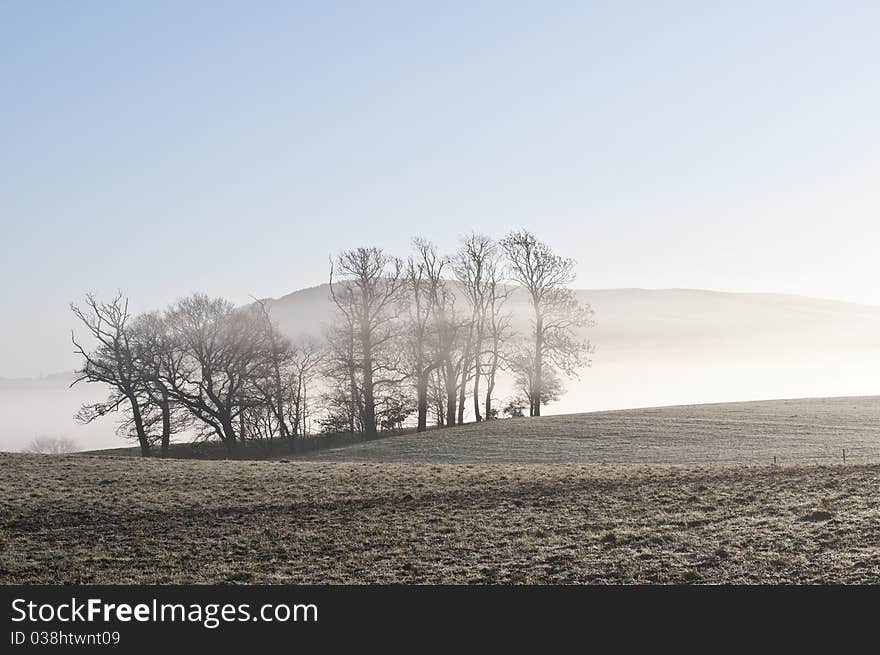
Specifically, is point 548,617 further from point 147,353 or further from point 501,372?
point 501,372

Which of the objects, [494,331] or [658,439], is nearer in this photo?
[658,439]

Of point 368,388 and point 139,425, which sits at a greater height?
point 368,388

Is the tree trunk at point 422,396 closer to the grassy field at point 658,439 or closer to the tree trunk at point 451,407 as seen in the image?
the tree trunk at point 451,407

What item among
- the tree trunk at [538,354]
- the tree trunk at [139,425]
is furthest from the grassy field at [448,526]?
the tree trunk at [538,354]

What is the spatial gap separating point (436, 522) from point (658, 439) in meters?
25.3

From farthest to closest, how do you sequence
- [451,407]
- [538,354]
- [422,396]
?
[451,407]
[422,396]
[538,354]

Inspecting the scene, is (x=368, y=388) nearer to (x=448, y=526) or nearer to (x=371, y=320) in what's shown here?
(x=371, y=320)

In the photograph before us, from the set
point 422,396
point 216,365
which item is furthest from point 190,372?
point 422,396

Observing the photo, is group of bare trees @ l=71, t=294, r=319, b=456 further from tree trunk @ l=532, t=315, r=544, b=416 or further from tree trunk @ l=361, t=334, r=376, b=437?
tree trunk @ l=532, t=315, r=544, b=416

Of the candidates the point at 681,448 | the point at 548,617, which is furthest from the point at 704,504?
the point at 681,448

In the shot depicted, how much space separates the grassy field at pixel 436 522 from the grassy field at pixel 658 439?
4.52ft

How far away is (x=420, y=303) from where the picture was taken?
5731cm

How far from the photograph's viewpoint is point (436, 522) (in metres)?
18.5

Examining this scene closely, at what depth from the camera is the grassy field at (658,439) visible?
3522 centimetres
